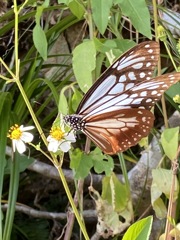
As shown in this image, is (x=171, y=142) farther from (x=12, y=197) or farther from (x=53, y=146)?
(x=12, y=197)

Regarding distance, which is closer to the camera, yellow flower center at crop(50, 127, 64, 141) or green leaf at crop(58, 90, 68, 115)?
yellow flower center at crop(50, 127, 64, 141)

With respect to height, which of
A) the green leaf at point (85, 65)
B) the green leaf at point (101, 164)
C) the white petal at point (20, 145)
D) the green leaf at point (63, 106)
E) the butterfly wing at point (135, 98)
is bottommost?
the green leaf at point (101, 164)

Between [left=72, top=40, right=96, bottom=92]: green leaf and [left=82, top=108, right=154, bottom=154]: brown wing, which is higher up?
[left=72, top=40, right=96, bottom=92]: green leaf

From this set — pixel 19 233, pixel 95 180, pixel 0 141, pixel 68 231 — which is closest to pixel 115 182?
pixel 68 231

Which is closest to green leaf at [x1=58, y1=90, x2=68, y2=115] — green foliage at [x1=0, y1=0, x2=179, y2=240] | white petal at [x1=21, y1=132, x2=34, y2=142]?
green foliage at [x1=0, y1=0, x2=179, y2=240]

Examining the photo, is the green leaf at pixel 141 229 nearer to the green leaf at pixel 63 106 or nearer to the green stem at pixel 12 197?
the green leaf at pixel 63 106

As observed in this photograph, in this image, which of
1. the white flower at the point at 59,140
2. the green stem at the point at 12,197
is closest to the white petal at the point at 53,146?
the white flower at the point at 59,140

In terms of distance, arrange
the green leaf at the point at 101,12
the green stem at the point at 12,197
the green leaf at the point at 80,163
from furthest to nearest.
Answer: the green stem at the point at 12,197 → the green leaf at the point at 80,163 → the green leaf at the point at 101,12

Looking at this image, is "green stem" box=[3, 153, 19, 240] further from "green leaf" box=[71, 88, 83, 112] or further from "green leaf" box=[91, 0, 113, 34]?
"green leaf" box=[91, 0, 113, 34]
